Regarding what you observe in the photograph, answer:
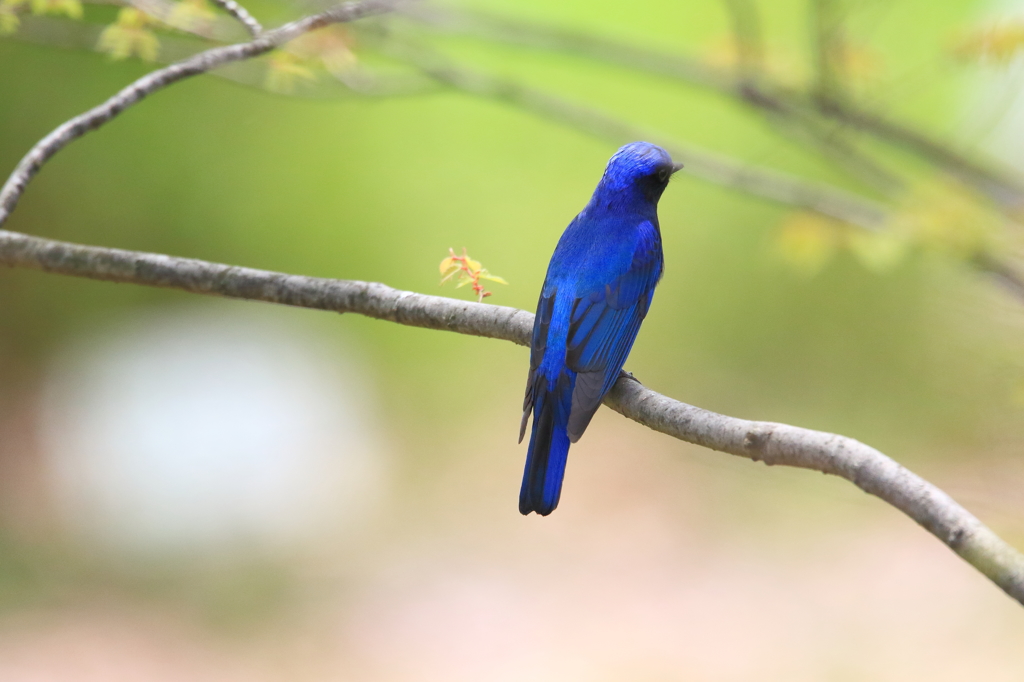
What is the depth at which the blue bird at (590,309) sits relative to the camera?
2562 millimetres

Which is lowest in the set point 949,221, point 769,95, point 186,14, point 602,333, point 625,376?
point 625,376

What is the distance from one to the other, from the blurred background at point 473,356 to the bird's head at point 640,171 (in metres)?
1.08

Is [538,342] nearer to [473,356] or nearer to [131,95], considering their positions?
[131,95]

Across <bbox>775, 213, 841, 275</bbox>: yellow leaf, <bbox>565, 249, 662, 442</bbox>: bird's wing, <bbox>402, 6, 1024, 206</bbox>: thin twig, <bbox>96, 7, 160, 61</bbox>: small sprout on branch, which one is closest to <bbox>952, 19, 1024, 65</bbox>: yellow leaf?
<bbox>402, 6, 1024, 206</bbox>: thin twig

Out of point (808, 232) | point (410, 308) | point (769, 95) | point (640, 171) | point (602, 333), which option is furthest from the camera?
point (808, 232)

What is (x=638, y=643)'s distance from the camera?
648 cm

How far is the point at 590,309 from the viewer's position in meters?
2.87

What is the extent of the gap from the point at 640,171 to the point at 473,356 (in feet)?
21.4

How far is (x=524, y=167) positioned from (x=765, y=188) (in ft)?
17.5

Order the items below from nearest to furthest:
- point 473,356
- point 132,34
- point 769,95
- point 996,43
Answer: point 132,34 < point 996,43 < point 769,95 < point 473,356

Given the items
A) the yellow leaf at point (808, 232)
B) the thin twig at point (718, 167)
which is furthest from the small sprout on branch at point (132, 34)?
the yellow leaf at point (808, 232)

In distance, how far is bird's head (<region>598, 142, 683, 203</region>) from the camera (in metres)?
3.18

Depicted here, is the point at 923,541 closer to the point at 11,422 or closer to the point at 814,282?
the point at 814,282

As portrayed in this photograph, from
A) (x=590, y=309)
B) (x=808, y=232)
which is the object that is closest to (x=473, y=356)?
(x=808, y=232)
